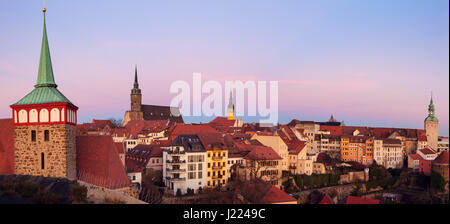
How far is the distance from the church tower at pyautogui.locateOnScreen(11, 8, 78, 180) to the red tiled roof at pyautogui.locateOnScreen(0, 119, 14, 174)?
0.26 metres

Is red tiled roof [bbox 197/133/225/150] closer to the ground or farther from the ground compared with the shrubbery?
farther from the ground

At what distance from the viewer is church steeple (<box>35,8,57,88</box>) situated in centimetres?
1798

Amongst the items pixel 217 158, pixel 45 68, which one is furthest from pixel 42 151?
pixel 217 158

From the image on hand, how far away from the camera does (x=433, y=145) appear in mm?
79750

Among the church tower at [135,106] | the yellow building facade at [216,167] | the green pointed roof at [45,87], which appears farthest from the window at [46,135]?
the church tower at [135,106]

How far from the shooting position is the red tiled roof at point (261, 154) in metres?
47.6

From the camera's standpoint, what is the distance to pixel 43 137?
17.0 metres

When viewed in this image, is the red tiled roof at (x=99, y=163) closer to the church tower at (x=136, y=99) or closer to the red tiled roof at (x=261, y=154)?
the red tiled roof at (x=261, y=154)

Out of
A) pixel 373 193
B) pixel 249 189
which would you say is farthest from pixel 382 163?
pixel 249 189

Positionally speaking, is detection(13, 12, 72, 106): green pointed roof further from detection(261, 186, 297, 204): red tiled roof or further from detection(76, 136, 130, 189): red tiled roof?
detection(261, 186, 297, 204): red tiled roof

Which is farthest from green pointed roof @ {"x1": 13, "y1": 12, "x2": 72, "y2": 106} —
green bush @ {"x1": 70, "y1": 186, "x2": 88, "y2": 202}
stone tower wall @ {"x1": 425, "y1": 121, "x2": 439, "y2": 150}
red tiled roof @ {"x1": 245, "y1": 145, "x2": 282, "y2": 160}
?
stone tower wall @ {"x1": 425, "y1": 121, "x2": 439, "y2": 150}

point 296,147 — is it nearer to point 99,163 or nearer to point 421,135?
point 421,135
